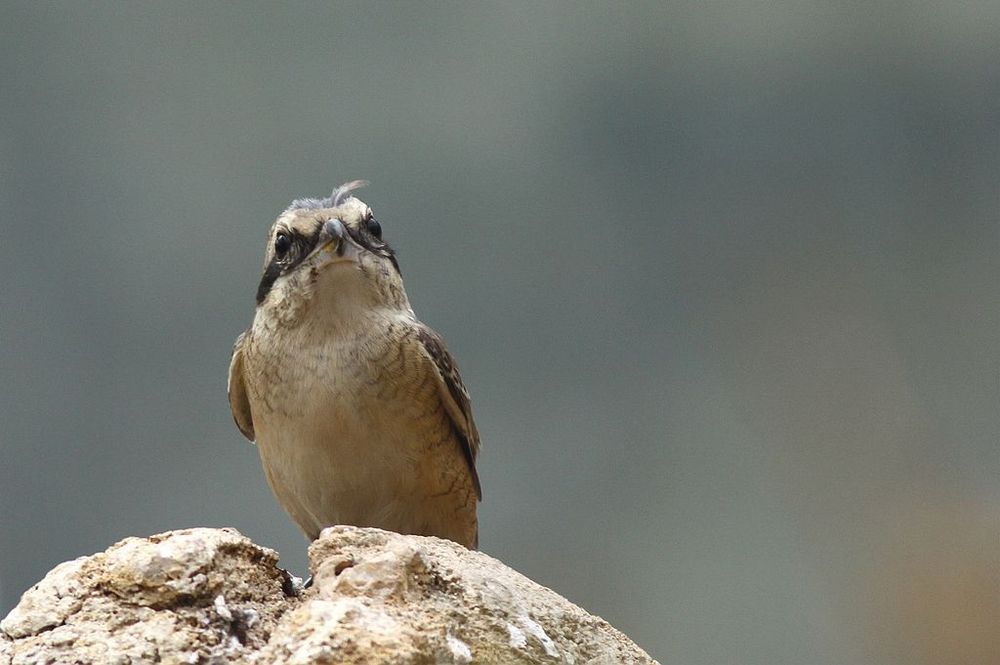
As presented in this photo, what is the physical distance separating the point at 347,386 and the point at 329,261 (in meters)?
0.37

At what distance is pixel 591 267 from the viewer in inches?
242

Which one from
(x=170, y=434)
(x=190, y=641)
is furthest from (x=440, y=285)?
(x=190, y=641)

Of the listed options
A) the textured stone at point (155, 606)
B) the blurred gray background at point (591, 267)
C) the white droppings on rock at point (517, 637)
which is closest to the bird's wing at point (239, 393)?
the textured stone at point (155, 606)

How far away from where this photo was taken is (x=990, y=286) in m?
6.12

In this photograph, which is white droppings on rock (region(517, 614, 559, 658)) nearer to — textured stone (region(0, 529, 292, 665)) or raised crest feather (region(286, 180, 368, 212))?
textured stone (region(0, 529, 292, 665))

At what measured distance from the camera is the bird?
357 centimetres

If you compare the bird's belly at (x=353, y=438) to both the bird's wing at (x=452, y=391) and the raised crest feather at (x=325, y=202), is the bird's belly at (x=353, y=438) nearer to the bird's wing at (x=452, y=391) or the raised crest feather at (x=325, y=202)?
the bird's wing at (x=452, y=391)

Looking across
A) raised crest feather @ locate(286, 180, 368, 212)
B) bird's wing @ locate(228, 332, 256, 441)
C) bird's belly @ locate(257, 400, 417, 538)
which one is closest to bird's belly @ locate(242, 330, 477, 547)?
bird's belly @ locate(257, 400, 417, 538)

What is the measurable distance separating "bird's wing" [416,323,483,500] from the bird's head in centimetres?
Answer: 16

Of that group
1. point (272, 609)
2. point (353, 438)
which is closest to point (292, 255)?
point (353, 438)

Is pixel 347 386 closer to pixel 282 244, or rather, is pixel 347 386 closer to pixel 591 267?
pixel 282 244

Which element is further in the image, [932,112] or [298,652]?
[932,112]

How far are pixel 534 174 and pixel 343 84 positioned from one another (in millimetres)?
1028

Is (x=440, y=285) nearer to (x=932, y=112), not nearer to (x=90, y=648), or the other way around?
(x=932, y=112)
